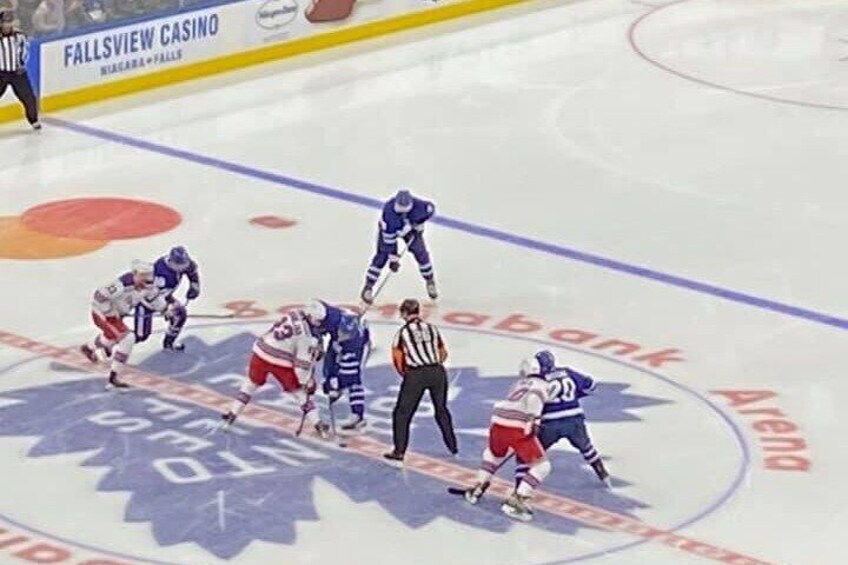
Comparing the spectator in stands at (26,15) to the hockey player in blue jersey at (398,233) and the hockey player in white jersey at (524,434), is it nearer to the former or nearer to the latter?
the hockey player in blue jersey at (398,233)

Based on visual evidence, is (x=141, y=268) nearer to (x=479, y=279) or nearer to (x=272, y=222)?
(x=479, y=279)

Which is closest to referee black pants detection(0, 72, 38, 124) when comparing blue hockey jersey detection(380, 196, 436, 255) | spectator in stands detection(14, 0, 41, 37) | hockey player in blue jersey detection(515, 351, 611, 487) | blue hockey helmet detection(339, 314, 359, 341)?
spectator in stands detection(14, 0, 41, 37)

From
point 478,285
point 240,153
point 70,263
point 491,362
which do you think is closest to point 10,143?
point 240,153

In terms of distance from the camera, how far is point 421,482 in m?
11.2

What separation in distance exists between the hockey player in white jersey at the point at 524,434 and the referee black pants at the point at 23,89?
332 inches

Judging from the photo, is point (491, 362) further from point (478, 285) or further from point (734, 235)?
point (734, 235)

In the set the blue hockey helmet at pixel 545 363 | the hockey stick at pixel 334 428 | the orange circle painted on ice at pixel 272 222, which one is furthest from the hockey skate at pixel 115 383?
the orange circle painted on ice at pixel 272 222

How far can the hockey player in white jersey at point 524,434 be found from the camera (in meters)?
10.5

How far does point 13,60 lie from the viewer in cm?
1792

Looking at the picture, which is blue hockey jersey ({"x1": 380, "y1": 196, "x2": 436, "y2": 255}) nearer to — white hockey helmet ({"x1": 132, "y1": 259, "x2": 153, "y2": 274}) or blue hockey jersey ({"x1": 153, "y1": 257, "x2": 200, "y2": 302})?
blue hockey jersey ({"x1": 153, "y1": 257, "x2": 200, "y2": 302})

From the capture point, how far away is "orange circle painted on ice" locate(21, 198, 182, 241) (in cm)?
1570

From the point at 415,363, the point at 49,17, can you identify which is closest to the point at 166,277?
the point at 415,363

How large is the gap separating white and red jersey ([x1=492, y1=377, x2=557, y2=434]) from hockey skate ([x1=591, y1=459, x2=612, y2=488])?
1.93 feet

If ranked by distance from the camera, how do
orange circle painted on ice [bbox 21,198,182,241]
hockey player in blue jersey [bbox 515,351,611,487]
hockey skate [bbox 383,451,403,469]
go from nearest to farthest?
hockey player in blue jersey [bbox 515,351,611,487] < hockey skate [bbox 383,451,403,469] < orange circle painted on ice [bbox 21,198,182,241]
